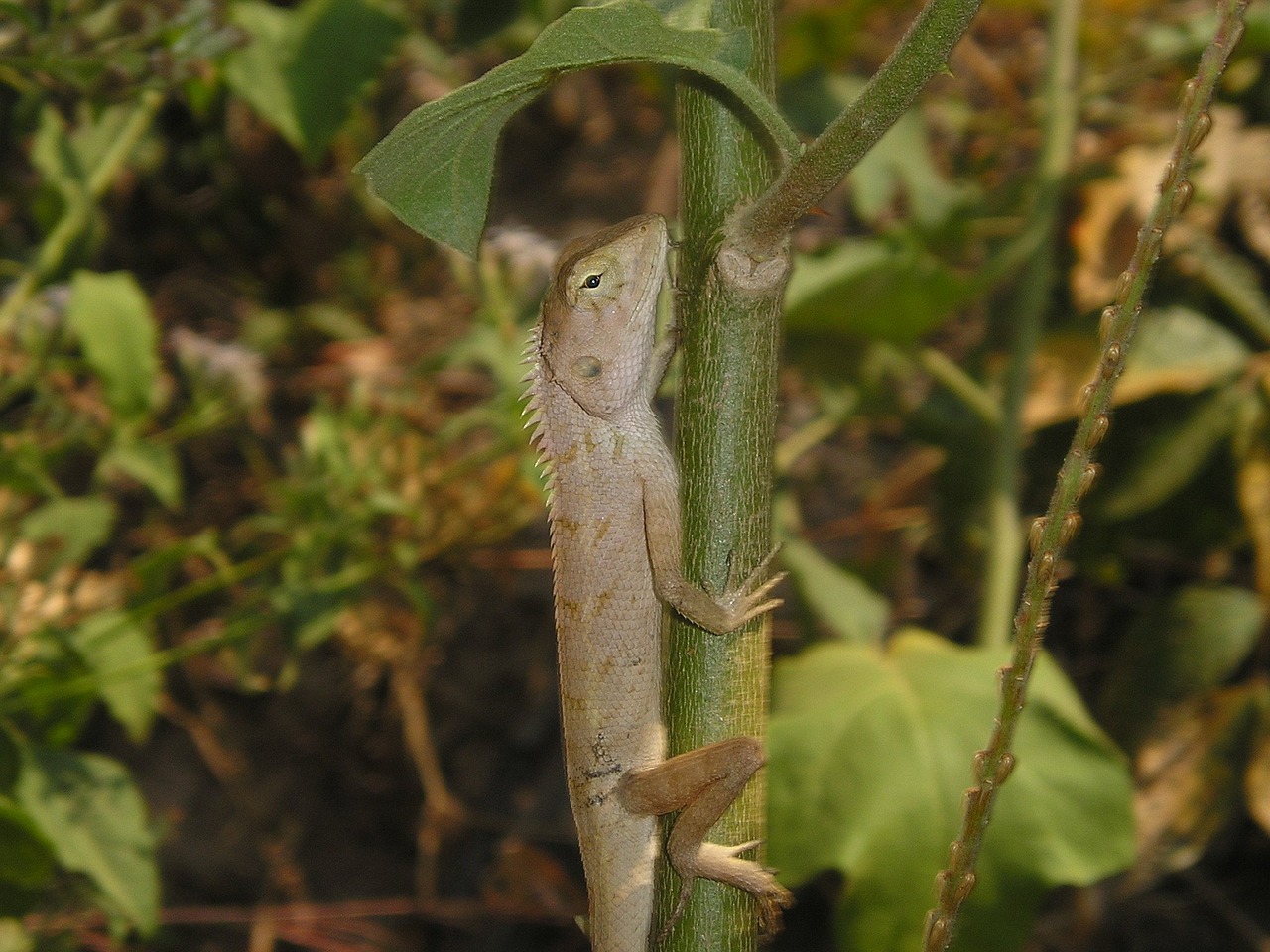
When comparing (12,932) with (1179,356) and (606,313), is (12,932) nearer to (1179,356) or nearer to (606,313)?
(606,313)

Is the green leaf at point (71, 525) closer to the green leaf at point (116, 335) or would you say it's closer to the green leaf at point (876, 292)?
the green leaf at point (116, 335)

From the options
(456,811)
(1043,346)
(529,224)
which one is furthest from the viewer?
(529,224)

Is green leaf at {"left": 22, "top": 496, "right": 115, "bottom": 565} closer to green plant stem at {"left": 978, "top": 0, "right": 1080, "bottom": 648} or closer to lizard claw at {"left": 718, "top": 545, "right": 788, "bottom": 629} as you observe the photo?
lizard claw at {"left": 718, "top": 545, "right": 788, "bottom": 629}

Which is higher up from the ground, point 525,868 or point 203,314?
point 203,314

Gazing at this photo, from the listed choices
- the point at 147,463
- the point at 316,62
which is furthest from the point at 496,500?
the point at 316,62

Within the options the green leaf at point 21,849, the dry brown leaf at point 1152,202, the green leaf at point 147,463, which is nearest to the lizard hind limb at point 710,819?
the green leaf at point 21,849

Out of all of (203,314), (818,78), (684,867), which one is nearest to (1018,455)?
(818,78)

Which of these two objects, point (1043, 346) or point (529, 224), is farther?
point (529, 224)

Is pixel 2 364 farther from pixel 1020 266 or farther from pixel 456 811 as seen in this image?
pixel 1020 266
